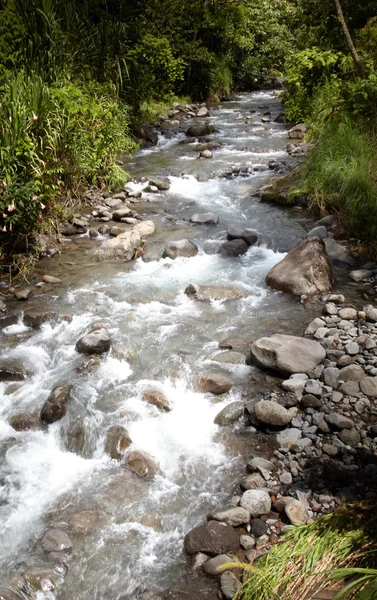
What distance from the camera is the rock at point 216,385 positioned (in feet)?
12.5

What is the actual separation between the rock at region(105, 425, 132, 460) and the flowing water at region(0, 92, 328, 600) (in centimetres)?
5

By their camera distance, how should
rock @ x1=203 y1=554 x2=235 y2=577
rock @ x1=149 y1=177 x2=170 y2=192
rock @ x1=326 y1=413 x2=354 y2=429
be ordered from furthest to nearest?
rock @ x1=149 y1=177 x2=170 y2=192, rock @ x1=326 y1=413 x2=354 y2=429, rock @ x1=203 y1=554 x2=235 y2=577

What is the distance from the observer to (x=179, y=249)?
599 cm

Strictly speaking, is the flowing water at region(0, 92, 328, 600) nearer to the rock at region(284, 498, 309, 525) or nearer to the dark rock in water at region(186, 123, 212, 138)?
the rock at region(284, 498, 309, 525)

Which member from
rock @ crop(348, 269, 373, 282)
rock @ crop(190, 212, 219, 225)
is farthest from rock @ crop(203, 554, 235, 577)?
rock @ crop(190, 212, 219, 225)

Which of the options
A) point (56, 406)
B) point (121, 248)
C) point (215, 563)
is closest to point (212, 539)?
point (215, 563)

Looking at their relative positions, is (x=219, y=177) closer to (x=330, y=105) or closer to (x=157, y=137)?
(x=330, y=105)

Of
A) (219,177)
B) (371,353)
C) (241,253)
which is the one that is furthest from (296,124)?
(371,353)

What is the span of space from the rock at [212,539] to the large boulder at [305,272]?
112 inches

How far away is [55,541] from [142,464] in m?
0.70

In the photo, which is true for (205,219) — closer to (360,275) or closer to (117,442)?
(360,275)

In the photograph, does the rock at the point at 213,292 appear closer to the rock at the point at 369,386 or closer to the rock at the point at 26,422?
the rock at the point at 369,386

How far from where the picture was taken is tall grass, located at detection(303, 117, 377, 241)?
19.1ft

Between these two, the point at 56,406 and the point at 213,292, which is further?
the point at 213,292
